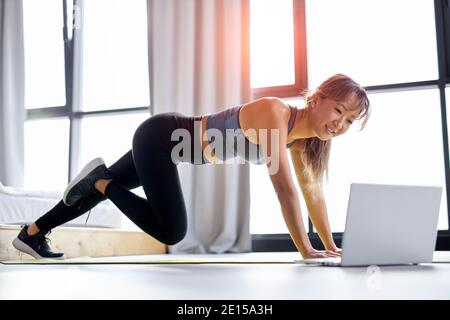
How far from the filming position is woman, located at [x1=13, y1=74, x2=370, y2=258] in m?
1.60

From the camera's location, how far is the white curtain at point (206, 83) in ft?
11.2

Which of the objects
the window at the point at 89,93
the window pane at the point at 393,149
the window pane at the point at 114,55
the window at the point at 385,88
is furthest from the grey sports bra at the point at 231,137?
the window pane at the point at 114,55

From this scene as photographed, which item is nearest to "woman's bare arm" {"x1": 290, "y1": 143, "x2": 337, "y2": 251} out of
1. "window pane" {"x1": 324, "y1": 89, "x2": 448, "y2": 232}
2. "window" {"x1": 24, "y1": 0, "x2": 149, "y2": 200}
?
"window pane" {"x1": 324, "y1": 89, "x2": 448, "y2": 232}

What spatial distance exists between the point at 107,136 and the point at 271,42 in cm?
142

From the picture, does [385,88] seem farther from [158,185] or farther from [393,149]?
[158,185]

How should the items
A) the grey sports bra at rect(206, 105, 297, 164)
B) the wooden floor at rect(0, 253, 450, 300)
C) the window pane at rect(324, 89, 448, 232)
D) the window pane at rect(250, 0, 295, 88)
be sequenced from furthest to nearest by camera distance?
1. the window pane at rect(250, 0, 295, 88)
2. the window pane at rect(324, 89, 448, 232)
3. the grey sports bra at rect(206, 105, 297, 164)
4. the wooden floor at rect(0, 253, 450, 300)

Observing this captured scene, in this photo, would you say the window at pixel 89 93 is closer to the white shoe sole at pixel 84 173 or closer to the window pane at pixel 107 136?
the window pane at pixel 107 136

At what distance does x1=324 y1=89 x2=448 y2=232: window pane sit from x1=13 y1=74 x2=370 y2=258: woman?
1.47 m

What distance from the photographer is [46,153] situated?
14.1ft

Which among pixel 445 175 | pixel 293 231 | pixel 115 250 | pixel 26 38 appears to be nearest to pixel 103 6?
pixel 26 38

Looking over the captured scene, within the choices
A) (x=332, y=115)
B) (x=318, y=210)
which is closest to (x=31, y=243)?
(x=318, y=210)

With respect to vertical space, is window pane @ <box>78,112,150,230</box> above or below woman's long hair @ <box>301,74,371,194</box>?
above

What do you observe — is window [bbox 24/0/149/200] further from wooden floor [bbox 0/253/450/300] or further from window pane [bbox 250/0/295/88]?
wooden floor [bbox 0/253/450/300]

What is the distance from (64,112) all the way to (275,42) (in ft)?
5.55
